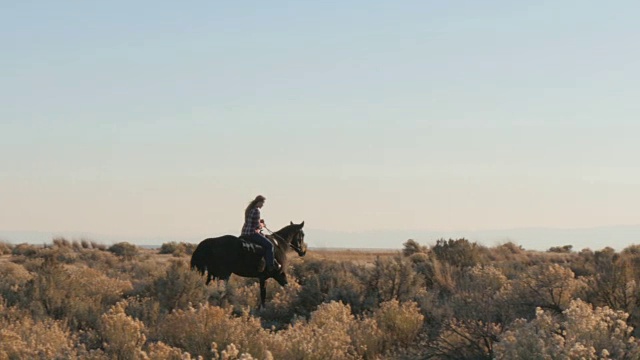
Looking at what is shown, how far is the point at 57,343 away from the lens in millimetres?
10953

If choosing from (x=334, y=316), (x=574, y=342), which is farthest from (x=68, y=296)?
(x=574, y=342)

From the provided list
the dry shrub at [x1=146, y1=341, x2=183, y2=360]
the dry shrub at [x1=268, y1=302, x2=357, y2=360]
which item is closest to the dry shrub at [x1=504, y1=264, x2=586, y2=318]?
the dry shrub at [x1=268, y1=302, x2=357, y2=360]

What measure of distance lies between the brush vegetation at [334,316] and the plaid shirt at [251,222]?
1.34 metres

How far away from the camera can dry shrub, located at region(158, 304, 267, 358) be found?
9.84 meters

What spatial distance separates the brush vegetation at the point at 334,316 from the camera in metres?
8.69

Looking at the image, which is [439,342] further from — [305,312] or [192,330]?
[305,312]

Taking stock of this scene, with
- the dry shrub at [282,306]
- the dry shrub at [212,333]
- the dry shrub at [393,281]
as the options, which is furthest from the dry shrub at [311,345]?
the dry shrub at [393,281]

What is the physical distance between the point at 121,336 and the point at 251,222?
933cm

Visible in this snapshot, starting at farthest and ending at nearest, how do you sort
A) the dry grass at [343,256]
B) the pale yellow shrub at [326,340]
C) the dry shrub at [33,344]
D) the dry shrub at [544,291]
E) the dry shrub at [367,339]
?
the dry grass at [343,256] < the dry shrub at [544,291] < the dry shrub at [367,339] < the pale yellow shrub at [326,340] < the dry shrub at [33,344]

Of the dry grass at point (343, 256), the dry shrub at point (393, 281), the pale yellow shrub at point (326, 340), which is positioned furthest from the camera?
the dry grass at point (343, 256)

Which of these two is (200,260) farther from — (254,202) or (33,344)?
(33,344)

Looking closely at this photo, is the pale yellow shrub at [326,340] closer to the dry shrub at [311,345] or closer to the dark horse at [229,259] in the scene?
the dry shrub at [311,345]

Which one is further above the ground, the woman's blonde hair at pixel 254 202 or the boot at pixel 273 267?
the woman's blonde hair at pixel 254 202

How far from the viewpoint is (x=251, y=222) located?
19.1 m
